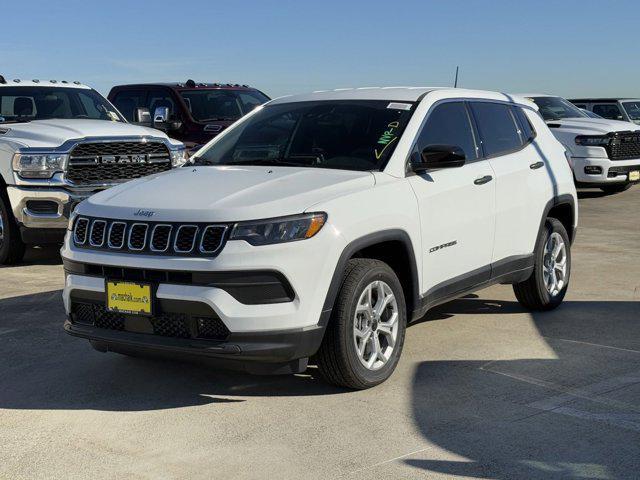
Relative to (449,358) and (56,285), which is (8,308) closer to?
(56,285)

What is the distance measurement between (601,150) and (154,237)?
44.4 feet

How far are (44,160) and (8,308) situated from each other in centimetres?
236

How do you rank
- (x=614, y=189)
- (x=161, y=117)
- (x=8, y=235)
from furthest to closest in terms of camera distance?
(x=614, y=189), (x=161, y=117), (x=8, y=235)

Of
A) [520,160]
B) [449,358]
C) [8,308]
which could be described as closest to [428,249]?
[449,358]

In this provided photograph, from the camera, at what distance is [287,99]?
678 centimetres

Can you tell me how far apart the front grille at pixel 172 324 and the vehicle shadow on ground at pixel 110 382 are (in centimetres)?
22

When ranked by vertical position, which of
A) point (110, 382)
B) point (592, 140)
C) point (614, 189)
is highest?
point (110, 382)

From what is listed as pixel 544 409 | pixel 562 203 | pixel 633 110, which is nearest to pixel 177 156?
pixel 562 203

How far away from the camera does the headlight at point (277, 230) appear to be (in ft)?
15.9

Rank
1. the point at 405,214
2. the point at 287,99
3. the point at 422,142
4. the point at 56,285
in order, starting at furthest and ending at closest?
the point at 56,285, the point at 287,99, the point at 422,142, the point at 405,214

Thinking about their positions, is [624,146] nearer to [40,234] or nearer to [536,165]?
[536,165]

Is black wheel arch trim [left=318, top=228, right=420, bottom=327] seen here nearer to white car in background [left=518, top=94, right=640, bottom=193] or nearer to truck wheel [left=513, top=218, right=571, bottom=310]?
truck wheel [left=513, top=218, right=571, bottom=310]

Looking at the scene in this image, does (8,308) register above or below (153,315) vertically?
below

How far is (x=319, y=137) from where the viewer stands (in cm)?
614
